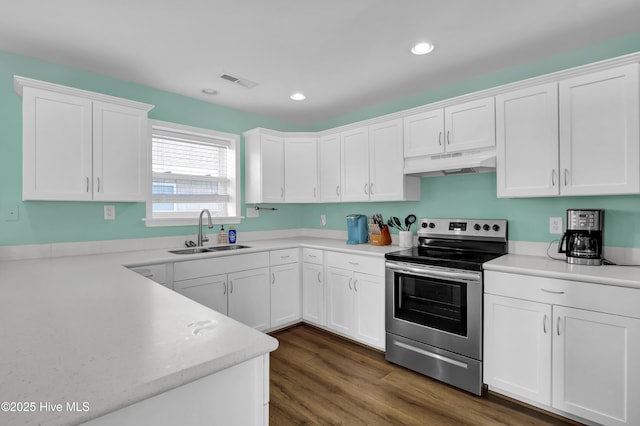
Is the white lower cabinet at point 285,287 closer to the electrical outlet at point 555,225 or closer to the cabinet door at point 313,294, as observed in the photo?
the cabinet door at point 313,294

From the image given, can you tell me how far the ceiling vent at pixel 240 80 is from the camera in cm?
285

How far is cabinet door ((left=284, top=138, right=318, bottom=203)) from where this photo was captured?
3818 mm

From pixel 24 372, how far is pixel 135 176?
87.8 inches

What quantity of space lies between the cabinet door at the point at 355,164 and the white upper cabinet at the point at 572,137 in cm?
127

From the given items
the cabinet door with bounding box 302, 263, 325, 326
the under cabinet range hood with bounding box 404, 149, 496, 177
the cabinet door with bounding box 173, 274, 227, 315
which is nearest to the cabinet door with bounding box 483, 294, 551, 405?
the under cabinet range hood with bounding box 404, 149, 496, 177

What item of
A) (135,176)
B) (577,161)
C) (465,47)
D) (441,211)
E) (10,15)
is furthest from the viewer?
(441,211)

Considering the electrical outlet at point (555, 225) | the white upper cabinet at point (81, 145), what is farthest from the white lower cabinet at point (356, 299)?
the white upper cabinet at point (81, 145)

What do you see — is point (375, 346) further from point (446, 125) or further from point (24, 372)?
point (24, 372)

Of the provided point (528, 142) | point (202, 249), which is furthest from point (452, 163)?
point (202, 249)

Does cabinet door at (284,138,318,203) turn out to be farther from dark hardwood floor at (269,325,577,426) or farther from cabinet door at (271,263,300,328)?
dark hardwood floor at (269,325,577,426)

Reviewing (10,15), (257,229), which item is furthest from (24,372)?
(257,229)

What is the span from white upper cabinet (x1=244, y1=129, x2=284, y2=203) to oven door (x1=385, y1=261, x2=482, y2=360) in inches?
65.9

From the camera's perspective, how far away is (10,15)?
1.96 m

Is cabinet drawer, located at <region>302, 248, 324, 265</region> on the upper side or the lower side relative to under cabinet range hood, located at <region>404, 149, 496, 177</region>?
lower
